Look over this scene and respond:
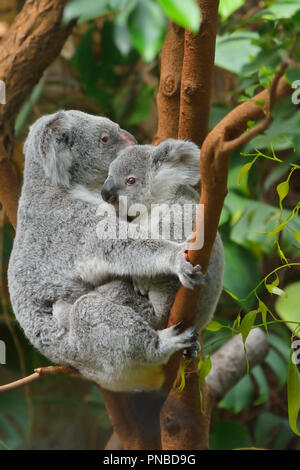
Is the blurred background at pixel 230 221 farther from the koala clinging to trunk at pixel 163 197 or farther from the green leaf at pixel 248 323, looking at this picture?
the koala clinging to trunk at pixel 163 197

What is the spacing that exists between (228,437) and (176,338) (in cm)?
226

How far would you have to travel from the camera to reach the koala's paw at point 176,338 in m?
1.68

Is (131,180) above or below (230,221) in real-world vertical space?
above

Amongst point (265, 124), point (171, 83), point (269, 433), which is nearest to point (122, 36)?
point (265, 124)

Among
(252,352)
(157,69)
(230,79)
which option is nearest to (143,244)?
(252,352)

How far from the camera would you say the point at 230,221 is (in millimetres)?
3574

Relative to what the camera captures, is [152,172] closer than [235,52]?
Yes

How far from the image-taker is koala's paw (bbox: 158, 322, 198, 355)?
1.68 metres

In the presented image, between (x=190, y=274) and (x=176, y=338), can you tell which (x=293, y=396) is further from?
(x=190, y=274)

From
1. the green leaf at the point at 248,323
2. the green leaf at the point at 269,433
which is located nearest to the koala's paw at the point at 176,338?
the green leaf at the point at 248,323

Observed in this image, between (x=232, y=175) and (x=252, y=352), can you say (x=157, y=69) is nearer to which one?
(x=232, y=175)

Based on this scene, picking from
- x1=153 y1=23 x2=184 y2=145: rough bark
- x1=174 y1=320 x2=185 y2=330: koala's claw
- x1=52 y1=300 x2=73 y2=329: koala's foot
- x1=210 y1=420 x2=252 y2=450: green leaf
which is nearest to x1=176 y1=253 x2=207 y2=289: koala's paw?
x1=174 y1=320 x2=185 y2=330: koala's claw

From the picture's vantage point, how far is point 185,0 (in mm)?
596

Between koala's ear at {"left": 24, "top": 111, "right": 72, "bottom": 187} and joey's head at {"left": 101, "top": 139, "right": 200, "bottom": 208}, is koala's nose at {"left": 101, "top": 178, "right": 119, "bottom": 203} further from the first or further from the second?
koala's ear at {"left": 24, "top": 111, "right": 72, "bottom": 187}
